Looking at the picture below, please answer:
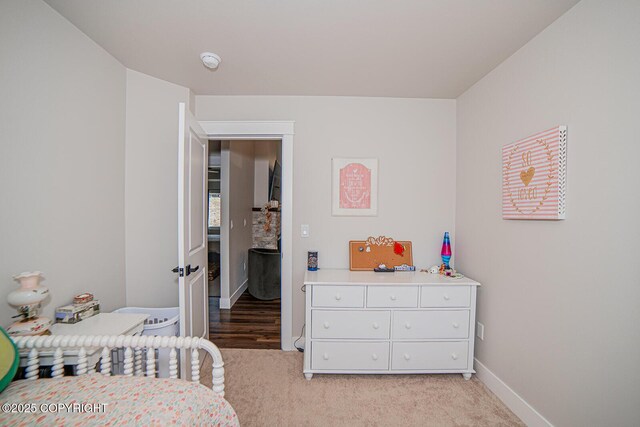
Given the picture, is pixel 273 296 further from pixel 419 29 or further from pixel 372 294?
pixel 419 29

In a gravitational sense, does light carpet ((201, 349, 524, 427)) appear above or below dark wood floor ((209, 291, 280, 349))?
above

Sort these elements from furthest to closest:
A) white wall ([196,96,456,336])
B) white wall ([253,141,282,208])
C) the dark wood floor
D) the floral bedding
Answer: white wall ([253,141,282,208]) < the dark wood floor < white wall ([196,96,456,336]) < the floral bedding

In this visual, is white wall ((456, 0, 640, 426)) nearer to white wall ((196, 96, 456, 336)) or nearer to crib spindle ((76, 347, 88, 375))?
white wall ((196, 96, 456, 336))

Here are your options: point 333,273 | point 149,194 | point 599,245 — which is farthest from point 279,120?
point 599,245

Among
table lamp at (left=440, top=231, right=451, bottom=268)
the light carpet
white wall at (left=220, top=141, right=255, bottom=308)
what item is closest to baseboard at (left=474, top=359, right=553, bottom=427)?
the light carpet

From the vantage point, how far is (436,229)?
2537mm

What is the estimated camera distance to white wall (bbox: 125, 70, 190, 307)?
2113 mm

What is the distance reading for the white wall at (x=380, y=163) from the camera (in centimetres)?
251

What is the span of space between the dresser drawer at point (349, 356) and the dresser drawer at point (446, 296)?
20.5 inches

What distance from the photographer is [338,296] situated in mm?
2031

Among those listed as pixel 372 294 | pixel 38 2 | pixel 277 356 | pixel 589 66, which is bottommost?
pixel 277 356

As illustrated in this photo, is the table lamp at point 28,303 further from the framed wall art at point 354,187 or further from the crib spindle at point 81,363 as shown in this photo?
the framed wall art at point 354,187

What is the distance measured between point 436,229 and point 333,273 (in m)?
1.12

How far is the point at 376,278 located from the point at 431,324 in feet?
1.79
